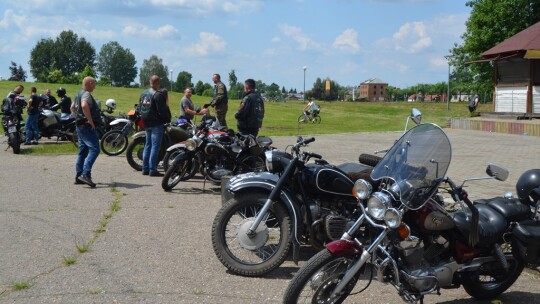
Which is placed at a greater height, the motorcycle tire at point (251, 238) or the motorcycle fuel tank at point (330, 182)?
the motorcycle fuel tank at point (330, 182)

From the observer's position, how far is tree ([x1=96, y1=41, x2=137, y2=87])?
155 meters

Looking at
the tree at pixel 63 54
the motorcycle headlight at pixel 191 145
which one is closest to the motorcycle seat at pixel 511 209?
the motorcycle headlight at pixel 191 145

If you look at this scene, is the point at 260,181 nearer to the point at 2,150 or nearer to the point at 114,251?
the point at 114,251

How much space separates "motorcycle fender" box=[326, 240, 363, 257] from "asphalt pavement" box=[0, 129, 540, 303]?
2.92 ft

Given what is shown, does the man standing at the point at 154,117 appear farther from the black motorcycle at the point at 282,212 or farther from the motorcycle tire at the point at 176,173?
the black motorcycle at the point at 282,212

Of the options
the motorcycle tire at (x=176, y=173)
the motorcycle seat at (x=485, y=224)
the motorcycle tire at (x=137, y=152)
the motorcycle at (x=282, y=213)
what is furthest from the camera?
the motorcycle tire at (x=137, y=152)

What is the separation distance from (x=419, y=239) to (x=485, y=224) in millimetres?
621

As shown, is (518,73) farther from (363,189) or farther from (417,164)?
(363,189)

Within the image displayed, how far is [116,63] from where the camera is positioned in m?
156

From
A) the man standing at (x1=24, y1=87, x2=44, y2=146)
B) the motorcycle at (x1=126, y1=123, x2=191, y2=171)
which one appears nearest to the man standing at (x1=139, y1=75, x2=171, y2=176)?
the motorcycle at (x1=126, y1=123, x2=191, y2=171)

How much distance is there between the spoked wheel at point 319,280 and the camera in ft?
13.5

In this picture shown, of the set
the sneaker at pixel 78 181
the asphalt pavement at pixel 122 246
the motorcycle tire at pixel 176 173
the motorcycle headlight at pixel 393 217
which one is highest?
the motorcycle headlight at pixel 393 217

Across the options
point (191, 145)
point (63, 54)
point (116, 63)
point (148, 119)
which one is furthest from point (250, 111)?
point (116, 63)

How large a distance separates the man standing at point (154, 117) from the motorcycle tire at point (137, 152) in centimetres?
70
